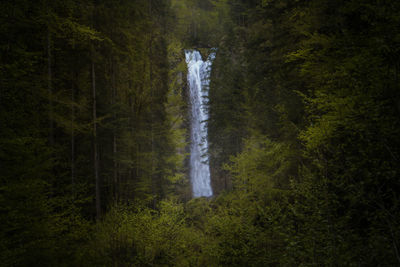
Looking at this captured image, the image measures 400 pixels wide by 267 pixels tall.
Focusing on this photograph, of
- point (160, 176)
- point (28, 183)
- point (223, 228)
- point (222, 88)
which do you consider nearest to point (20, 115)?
point (28, 183)

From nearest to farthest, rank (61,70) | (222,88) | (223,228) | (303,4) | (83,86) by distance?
(303,4) → (223,228) → (61,70) → (83,86) → (222,88)

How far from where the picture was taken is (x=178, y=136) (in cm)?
1633

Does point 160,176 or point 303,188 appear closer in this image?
point 303,188

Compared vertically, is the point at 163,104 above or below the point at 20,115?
above

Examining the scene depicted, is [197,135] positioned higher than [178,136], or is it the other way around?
[197,135]

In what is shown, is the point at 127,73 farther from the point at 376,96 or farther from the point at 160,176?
the point at 376,96

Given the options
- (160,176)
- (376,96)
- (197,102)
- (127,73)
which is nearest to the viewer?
(376,96)

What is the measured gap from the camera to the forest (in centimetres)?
384

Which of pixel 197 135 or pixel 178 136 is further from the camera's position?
pixel 197 135

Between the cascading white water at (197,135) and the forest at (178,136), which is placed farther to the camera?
the cascading white water at (197,135)

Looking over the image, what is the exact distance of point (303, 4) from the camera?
7137 millimetres

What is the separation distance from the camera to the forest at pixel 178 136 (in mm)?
3838

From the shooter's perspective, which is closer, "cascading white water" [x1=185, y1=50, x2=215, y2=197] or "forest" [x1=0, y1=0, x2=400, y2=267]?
"forest" [x1=0, y1=0, x2=400, y2=267]

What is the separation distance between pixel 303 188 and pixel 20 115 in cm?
672
